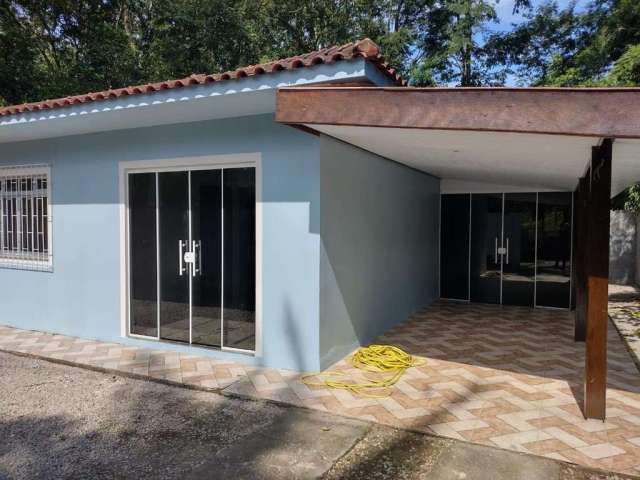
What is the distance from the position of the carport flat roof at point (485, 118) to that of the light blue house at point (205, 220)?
542 mm

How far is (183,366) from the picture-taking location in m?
5.45

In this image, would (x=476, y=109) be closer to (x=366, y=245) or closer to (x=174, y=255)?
(x=366, y=245)

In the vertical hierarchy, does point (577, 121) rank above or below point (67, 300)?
above

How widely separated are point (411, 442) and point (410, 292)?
4.91 m

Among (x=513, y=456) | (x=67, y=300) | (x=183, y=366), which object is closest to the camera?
(x=513, y=456)

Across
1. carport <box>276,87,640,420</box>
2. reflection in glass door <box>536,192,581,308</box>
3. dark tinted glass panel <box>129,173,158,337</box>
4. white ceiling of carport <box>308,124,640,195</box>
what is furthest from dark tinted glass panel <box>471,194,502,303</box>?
dark tinted glass panel <box>129,173,158,337</box>

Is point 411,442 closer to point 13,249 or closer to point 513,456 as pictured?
point 513,456

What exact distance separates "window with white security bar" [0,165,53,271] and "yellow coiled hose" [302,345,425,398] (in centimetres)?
484

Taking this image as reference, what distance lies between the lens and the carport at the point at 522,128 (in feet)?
9.55

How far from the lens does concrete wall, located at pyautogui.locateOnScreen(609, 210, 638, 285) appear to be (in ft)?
44.5

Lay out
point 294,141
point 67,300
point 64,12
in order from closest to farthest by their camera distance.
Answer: point 294,141, point 67,300, point 64,12

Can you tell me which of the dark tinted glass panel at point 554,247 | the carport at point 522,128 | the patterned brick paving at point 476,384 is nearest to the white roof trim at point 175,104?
the carport at point 522,128

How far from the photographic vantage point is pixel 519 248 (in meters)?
9.56

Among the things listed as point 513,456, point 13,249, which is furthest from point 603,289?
point 13,249
